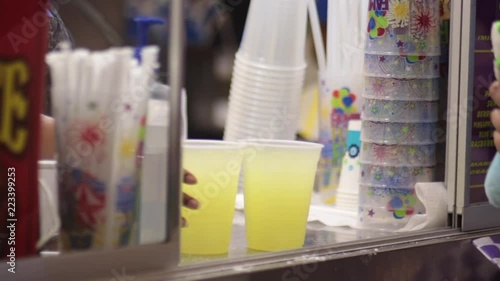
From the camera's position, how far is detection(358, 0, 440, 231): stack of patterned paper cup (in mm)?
1386

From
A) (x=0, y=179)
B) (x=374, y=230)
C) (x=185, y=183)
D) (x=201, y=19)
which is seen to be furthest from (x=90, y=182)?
(x=201, y=19)

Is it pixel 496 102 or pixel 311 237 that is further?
pixel 311 237

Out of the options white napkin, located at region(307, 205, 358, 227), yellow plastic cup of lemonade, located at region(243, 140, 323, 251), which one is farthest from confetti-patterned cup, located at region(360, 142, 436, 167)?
yellow plastic cup of lemonade, located at region(243, 140, 323, 251)

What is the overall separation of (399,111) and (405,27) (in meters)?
0.15

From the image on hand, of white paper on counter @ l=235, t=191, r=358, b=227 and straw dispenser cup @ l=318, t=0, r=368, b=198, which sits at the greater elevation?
straw dispenser cup @ l=318, t=0, r=368, b=198

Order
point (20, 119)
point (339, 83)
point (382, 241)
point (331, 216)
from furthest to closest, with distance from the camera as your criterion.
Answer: point (339, 83) → point (331, 216) → point (382, 241) → point (20, 119)

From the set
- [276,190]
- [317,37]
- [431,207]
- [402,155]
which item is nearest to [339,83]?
[317,37]

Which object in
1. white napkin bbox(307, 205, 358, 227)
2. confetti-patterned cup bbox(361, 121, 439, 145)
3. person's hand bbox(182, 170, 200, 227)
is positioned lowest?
white napkin bbox(307, 205, 358, 227)

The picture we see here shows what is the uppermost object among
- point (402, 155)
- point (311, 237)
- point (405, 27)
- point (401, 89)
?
point (405, 27)

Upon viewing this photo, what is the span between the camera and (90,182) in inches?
34.5

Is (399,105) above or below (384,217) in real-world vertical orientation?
above

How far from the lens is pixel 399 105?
1.39m

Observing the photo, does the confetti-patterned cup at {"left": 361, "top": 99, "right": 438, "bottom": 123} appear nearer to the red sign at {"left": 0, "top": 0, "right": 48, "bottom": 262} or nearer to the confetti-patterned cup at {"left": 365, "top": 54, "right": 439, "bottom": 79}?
the confetti-patterned cup at {"left": 365, "top": 54, "right": 439, "bottom": 79}

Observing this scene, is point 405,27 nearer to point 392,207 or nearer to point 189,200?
point 392,207
